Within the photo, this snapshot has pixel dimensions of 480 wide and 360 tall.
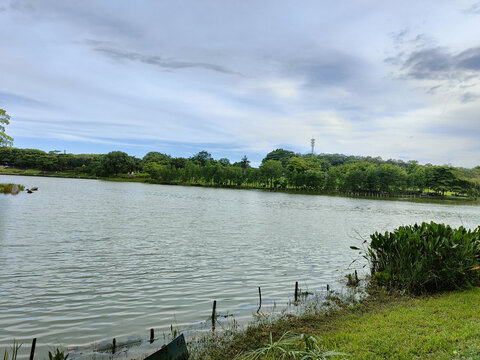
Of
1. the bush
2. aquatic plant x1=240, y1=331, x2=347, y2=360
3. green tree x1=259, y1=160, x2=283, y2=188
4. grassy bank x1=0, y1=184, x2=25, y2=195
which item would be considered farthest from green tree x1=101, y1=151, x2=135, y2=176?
aquatic plant x1=240, y1=331, x2=347, y2=360

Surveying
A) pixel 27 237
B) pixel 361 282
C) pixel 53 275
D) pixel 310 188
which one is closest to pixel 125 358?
pixel 53 275

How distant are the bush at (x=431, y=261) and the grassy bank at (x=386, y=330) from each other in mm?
808

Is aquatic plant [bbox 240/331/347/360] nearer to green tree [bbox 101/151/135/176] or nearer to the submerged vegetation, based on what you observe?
the submerged vegetation

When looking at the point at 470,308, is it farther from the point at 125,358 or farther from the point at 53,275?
the point at 53,275

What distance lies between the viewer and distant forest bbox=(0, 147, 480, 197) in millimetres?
123938

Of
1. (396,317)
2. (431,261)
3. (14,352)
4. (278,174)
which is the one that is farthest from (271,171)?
(14,352)

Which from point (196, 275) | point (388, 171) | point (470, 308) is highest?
point (388, 171)

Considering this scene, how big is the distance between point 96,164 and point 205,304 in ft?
574

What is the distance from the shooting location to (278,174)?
14125cm

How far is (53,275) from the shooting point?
10.4m

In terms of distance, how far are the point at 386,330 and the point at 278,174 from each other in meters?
137

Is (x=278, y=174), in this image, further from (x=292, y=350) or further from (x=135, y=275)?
(x=292, y=350)

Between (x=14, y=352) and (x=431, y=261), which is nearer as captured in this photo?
(x=14, y=352)

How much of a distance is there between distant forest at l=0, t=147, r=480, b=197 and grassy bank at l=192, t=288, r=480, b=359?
125 meters
